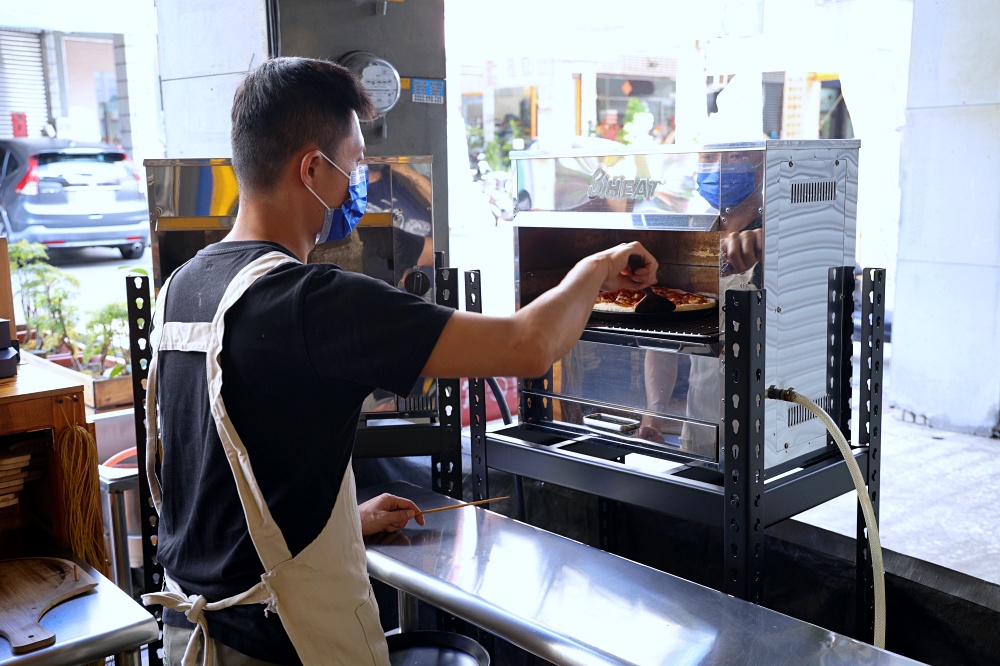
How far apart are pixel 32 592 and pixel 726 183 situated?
178 cm

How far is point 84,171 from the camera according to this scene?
9.56 metres

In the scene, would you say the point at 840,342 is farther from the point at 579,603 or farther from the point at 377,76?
the point at 377,76

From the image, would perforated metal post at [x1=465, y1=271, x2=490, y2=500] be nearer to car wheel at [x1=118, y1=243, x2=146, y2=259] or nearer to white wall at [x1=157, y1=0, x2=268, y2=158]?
white wall at [x1=157, y1=0, x2=268, y2=158]

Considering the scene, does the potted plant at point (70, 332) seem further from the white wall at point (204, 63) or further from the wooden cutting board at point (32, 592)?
the wooden cutting board at point (32, 592)

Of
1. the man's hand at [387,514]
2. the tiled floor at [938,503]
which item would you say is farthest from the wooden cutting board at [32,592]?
the tiled floor at [938,503]

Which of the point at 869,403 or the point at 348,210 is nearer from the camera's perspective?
the point at 348,210

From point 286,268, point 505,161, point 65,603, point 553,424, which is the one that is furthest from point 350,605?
point 505,161

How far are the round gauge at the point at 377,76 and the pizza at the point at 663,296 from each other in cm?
129

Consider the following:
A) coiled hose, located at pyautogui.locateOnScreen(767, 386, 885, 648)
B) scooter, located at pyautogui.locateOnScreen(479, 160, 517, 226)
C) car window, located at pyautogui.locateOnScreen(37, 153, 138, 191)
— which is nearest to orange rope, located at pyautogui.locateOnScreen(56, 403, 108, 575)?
coiled hose, located at pyautogui.locateOnScreen(767, 386, 885, 648)

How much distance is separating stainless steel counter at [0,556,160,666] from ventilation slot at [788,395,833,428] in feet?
4.86

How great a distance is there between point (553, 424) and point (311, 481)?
122cm

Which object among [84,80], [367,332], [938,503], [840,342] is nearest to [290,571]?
[367,332]

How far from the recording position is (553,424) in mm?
2637

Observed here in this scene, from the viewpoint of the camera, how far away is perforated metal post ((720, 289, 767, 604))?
1.86m
